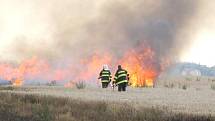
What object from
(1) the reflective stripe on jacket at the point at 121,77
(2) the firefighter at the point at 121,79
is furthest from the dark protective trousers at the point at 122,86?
(1) the reflective stripe on jacket at the point at 121,77

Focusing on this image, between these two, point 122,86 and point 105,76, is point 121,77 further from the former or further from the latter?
point 105,76

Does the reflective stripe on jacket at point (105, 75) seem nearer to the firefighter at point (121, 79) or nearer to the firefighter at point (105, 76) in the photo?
the firefighter at point (105, 76)

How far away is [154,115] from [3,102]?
684 cm

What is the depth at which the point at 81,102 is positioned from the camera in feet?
73.2

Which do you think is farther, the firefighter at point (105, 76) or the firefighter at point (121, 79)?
the firefighter at point (105, 76)

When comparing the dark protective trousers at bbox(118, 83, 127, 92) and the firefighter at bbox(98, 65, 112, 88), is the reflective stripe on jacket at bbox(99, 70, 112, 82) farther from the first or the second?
the dark protective trousers at bbox(118, 83, 127, 92)

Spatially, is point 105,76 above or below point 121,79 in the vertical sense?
above

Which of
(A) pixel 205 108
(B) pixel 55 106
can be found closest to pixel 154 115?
(A) pixel 205 108

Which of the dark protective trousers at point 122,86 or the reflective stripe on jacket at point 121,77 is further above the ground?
the reflective stripe on jacket at point 121,77

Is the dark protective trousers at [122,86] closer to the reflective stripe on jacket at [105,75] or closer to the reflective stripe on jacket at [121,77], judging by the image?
the reflective stripe on jacket at [121,77]

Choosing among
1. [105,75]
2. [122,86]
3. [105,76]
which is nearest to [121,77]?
[122,86]

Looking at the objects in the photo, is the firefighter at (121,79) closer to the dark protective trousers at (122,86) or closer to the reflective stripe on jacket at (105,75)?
the dark protective trousers at (122,86)

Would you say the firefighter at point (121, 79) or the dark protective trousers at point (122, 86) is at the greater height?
the firefighter at point (121, 79)

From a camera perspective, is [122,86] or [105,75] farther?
[105,75]
